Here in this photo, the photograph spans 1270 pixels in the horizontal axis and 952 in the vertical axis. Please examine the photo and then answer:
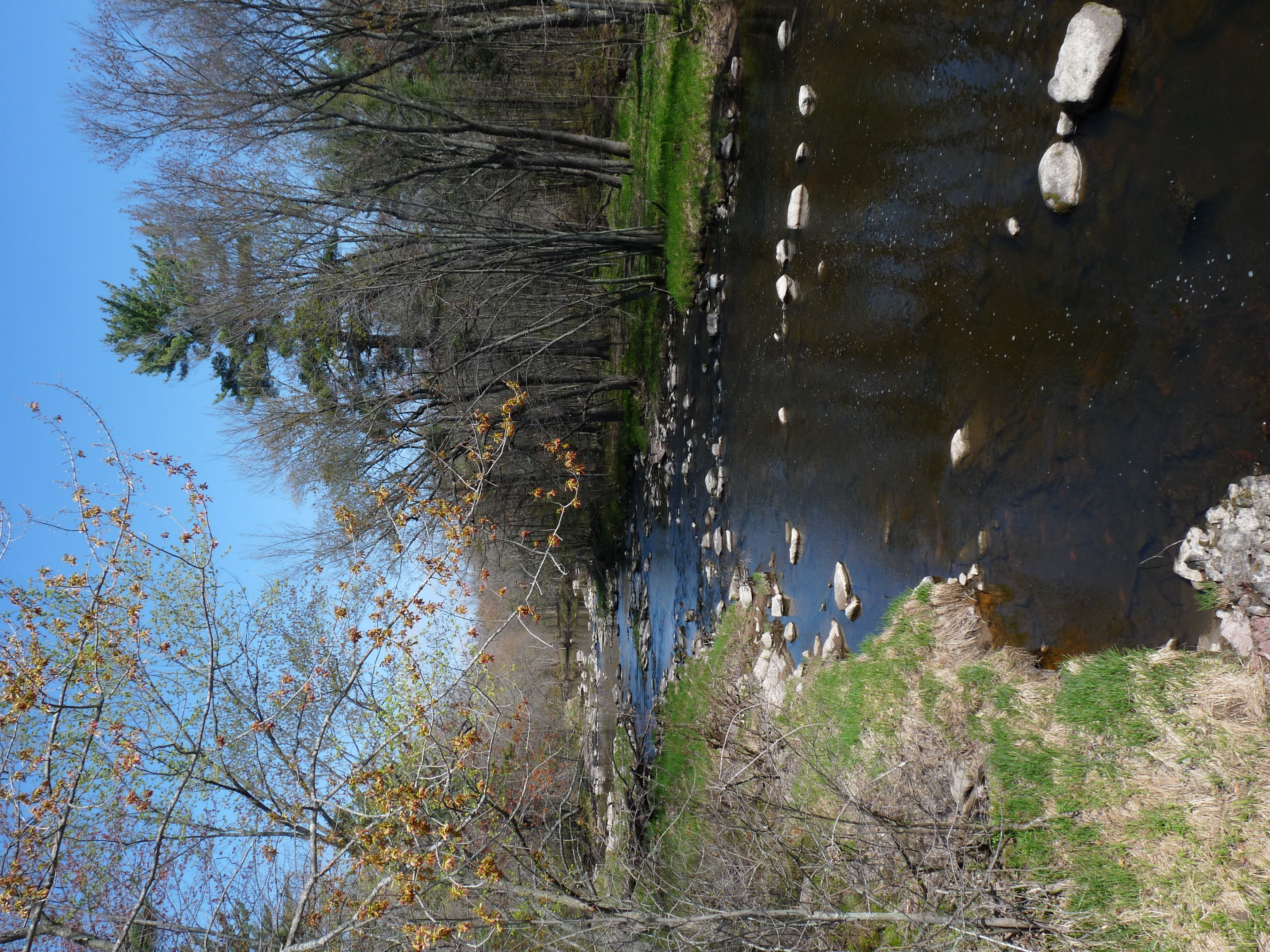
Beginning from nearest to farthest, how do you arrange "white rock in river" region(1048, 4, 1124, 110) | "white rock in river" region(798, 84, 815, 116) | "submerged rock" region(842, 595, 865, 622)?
"white rock in river" region(1048, 4, 1124, 110) < "submerged rock" region(842, 595, 865, 622) < "white rock in river" region(798, 84, 815, 116)

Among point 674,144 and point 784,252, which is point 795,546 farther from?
point 674,144

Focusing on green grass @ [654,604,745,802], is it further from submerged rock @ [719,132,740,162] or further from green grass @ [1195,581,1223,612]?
submerged rock @ [719,132,740,162]

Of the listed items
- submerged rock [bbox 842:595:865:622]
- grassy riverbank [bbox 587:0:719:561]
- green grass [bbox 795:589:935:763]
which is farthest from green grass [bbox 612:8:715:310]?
green grass [bbox 795:589:935:763]

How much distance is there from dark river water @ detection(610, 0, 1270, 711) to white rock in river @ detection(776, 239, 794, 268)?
0.10 m

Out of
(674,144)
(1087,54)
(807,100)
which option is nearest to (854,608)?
(1087,54)

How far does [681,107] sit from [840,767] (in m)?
8.97

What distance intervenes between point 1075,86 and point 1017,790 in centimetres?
390

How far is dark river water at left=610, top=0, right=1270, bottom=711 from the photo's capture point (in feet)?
11.8

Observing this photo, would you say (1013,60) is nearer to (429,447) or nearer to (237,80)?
(237,80)

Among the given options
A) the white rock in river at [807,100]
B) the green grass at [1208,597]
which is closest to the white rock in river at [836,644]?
the green grass at [1208,597]

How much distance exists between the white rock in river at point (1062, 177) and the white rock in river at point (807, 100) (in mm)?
3529

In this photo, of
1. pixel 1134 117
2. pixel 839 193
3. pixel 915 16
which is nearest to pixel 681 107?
pixel 839 193

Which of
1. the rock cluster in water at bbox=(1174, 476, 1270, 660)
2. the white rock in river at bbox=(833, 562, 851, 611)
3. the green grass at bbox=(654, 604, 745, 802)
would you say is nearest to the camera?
the rock cluster in water at bbox=(1174, 476, 1270, 660)

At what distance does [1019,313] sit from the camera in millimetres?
4629
